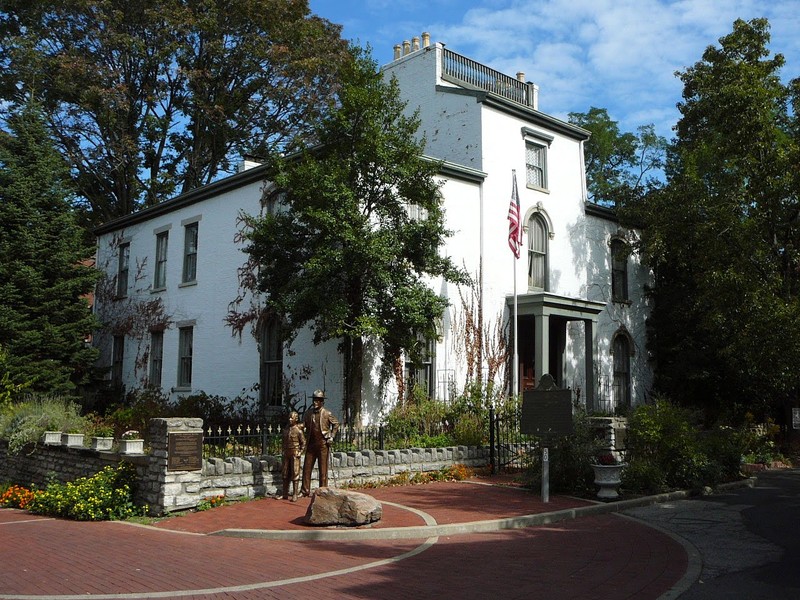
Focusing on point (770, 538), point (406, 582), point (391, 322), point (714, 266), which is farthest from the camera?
point (714, 266)

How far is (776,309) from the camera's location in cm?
1856

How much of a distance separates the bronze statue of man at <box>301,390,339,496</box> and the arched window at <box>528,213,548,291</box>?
38.3 ft

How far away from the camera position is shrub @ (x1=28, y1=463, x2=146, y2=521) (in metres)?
11.8

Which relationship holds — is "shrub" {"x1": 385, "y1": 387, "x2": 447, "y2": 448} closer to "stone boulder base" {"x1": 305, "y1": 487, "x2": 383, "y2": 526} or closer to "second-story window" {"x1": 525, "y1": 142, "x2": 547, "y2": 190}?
"stone boulder base" {"x1": 305, "y1": 487, "x2": 383, "y2": 526}

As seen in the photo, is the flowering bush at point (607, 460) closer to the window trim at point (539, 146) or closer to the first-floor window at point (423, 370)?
the first-floor window at point (423, 370)

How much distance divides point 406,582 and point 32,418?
11.5 meters

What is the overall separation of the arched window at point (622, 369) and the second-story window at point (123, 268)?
57.9 ft

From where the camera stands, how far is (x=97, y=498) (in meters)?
11.9

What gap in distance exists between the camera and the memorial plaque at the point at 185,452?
38.1ft

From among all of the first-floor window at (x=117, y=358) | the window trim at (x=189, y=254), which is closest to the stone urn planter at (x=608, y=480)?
the window trim at (x=189, y=254)

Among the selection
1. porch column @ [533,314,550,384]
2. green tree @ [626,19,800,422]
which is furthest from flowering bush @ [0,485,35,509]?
green tree @ [626,19,800,422]

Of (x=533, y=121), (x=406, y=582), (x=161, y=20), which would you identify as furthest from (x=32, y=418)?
(x=161, y=20)

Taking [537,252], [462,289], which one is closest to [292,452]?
[462,289]

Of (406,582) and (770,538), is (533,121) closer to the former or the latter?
(770,538)
